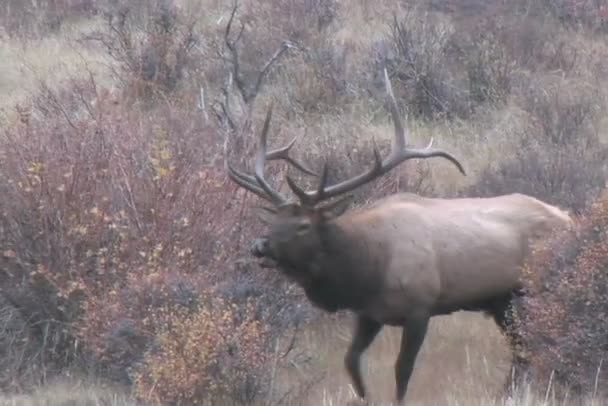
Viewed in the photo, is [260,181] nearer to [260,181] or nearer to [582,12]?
[260,181]

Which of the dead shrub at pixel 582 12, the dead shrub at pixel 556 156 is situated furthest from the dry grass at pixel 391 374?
the dead shrub at pixel 582 12

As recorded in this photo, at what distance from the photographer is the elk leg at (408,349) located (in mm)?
7367

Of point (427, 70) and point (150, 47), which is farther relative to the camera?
point (150, 47)

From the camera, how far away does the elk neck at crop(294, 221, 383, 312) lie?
731cm

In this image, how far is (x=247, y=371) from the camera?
21.6 feet

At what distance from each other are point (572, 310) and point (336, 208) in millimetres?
1452

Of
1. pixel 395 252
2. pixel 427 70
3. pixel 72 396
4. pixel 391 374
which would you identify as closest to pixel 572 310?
pixel 395 252

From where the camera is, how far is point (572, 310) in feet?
20.8

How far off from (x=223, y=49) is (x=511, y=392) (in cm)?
971

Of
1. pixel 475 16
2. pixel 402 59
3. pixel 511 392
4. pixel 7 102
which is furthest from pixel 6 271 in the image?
pixel 475 16

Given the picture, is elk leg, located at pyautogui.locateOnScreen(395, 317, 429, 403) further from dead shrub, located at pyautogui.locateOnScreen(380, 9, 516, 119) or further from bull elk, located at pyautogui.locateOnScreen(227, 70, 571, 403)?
dead shrub, located at pyautogui.locateOnScreen(380, 9, 516, 119)

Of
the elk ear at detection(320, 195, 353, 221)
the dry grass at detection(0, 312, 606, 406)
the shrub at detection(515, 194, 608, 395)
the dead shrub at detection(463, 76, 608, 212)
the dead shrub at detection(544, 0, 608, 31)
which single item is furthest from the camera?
the dead shrub at detection(544, 0, 608, 31)

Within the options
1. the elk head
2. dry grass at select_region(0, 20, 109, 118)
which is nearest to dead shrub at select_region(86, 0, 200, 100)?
dry grass at select_region(0, 20, 109, 118)

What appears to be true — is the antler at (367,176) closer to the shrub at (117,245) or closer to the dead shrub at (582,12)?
the shrub at (117,245)
